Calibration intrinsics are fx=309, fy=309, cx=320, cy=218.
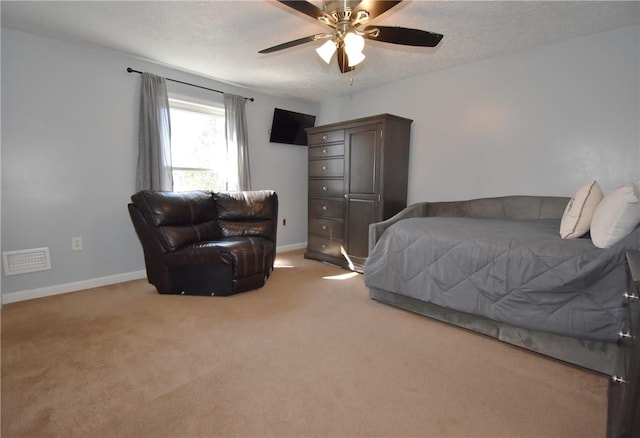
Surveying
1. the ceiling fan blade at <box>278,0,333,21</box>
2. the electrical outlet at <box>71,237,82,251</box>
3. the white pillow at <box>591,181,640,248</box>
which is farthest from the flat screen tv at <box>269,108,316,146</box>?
the white pillow at <box>591,181,640,248</box>

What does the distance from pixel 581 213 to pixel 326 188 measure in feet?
8.68

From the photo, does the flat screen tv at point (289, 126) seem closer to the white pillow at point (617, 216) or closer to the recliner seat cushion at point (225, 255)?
the recliner seat cushion at point (225, 255)

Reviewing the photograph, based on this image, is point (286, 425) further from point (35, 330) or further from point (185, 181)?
point (185, 181)

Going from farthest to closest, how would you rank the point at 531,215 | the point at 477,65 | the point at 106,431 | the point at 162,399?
the point at 477,65 → the point at 531,215 → the point at 162,399 → the point at 106,431

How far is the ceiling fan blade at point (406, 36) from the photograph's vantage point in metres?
1.87

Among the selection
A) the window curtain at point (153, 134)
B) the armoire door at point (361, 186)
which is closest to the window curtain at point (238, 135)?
the window curtain at point (153, 134)

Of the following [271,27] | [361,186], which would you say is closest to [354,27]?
[271,27]

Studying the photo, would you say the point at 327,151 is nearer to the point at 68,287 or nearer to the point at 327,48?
the point at 327,48

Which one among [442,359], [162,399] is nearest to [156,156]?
[162,399]

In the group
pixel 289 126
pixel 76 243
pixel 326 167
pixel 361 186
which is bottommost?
pixel 76 243

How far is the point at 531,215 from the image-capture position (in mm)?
2910

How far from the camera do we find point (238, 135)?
13.1 feet

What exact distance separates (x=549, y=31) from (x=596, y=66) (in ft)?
1.66

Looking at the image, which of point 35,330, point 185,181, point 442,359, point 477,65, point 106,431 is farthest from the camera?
point 185,181
